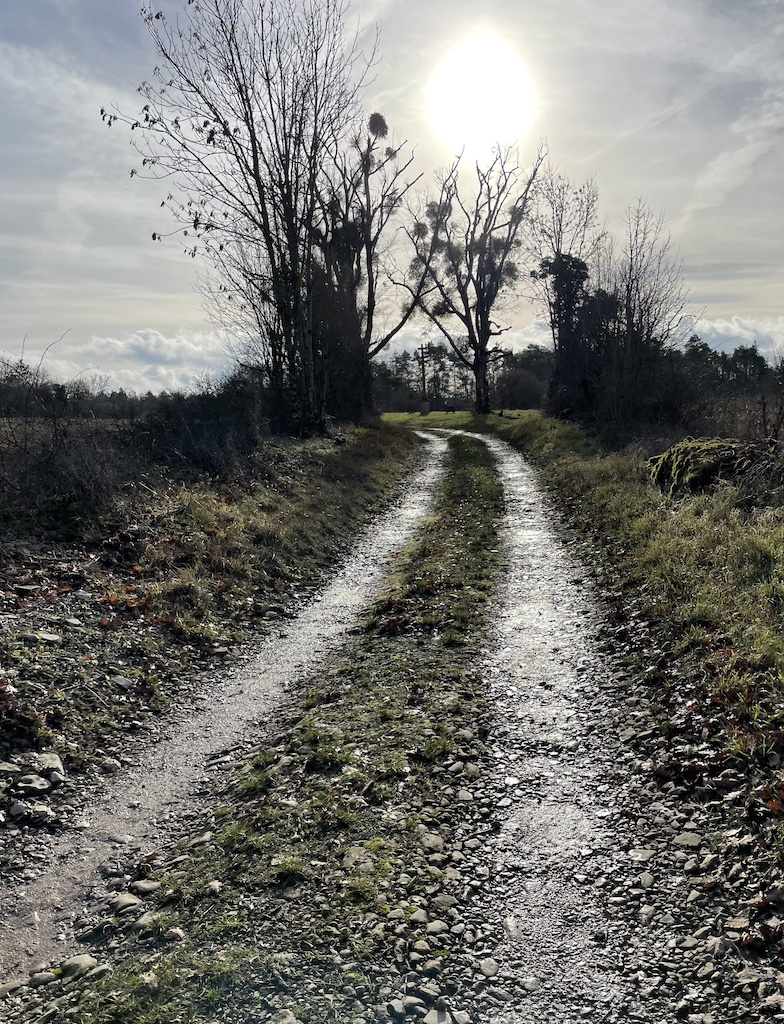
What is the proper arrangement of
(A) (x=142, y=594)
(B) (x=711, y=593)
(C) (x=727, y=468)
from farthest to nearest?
(C) (x=727, y=468), (A) (x=142, y=594), (B) (x=711, y=593)

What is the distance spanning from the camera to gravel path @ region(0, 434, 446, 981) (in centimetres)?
452

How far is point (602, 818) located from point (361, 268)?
34927 mm

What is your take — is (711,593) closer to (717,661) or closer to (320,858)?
(717,661)

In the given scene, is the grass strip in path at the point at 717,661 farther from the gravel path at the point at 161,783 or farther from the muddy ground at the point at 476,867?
the gravel path at the point at 161,783

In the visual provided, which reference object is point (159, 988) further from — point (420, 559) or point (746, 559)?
point (420, 559)

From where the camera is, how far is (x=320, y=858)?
4734 millimetres

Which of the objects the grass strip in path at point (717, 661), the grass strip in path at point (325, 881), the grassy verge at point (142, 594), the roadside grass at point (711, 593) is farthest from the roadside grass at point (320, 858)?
the roadside grass at point (711, 593)

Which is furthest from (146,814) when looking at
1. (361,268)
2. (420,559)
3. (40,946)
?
(361,268)

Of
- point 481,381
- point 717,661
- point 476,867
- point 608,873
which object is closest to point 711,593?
point 717,661

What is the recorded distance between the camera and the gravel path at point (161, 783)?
4.52 meters

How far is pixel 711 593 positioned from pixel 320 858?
5620mm

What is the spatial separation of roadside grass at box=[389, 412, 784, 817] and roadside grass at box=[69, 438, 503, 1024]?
7.33 ft

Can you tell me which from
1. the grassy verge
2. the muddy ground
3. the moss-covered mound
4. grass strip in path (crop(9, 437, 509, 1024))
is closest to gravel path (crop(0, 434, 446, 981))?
the muddy ground

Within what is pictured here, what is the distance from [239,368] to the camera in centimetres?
2595
